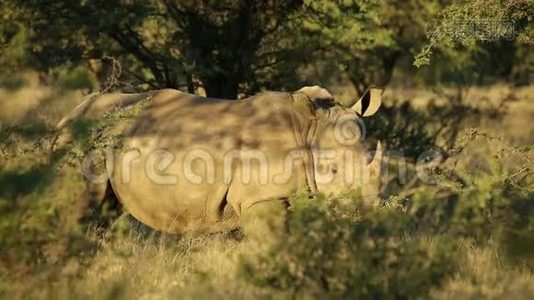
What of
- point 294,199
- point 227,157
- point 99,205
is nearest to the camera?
point 294,199

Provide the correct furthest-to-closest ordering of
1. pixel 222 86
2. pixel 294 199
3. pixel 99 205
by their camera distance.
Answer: pixel 222 86 < pixel 99 205 < pixel 294 199

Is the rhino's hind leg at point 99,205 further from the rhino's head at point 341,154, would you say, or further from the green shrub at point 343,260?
the rhino's head at point 341,154

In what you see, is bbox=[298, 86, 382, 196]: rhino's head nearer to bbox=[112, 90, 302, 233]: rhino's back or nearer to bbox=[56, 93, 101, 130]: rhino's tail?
bbox=[112, 90, 302, 233]: rhino's back

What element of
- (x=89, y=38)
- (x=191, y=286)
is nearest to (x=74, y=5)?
(x=89, y=38)

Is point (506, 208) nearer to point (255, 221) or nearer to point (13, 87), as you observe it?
point (255, 221)

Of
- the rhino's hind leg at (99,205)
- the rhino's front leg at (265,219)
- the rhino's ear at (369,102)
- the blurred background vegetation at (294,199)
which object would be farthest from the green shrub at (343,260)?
the rhino's ear at (369,102)

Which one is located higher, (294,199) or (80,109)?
(80,109)

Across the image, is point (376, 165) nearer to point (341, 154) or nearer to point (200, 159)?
point (341, 154)

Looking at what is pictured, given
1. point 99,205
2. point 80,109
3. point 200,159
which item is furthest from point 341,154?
point 80,109

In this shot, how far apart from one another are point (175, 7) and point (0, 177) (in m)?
5.60

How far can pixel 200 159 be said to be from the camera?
7.43 metres

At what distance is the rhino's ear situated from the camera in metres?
8.20

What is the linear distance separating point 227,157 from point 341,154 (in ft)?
3.16

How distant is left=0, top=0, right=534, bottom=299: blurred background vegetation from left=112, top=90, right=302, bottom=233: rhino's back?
10.2 inches
